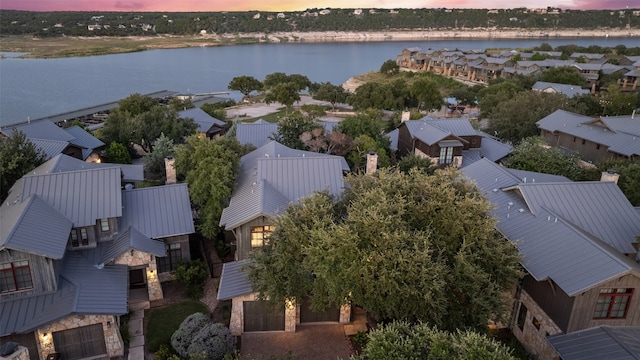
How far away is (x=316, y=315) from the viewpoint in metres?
20.0

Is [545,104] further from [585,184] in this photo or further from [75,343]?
[75,343]

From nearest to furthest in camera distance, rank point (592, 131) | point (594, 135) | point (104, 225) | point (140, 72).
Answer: point (104, 225)
point (594, 135)
point (592, 131)
point (140, 72)

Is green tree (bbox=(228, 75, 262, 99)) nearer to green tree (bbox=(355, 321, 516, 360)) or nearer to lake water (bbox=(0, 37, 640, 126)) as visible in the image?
lake water (bbox=(0, 37, 640, 126))

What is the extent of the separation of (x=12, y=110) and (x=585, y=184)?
9070 centimetres

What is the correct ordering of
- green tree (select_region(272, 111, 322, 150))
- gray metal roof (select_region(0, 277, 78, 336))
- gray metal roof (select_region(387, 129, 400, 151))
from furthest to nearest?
1. gray metal roof (select_region(387, 129, 400, 151))
2. green tree (select_region(272, 111, 322, 150))
3. gray metal roof (select_region(0, 277, 78, 336))

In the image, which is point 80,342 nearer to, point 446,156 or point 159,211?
point 159,211

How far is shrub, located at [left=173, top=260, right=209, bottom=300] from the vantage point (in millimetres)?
21547

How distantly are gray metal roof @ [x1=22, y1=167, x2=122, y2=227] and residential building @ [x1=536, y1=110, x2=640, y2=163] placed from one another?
39.0 meters

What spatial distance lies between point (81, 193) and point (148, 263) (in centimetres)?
479

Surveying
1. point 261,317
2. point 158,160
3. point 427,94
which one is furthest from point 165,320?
point 427,94

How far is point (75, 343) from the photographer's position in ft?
56.9

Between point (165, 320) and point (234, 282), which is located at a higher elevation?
point (234, 282)

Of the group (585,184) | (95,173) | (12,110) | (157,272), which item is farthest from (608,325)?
Answer: (12,110)

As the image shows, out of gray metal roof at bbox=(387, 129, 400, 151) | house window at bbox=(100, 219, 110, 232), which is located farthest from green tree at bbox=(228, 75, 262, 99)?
house window at bbox=(100, 219, 110, 232)
